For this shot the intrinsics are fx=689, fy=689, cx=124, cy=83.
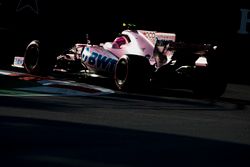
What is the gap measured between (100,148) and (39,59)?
26.7ft

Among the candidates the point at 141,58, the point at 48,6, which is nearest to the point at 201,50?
the point at 141,58

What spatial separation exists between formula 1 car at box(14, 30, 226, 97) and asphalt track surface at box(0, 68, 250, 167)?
3.86ft

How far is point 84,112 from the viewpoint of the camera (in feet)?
30.0

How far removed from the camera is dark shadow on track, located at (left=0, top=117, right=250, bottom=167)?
5895mm

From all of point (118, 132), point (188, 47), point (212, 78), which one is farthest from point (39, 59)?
point (118, 132)

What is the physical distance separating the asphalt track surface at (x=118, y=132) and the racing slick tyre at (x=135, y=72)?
3.68 feet

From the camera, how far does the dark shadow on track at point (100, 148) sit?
5895mm

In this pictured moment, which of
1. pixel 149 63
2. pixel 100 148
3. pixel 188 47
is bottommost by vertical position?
pixel 100 148

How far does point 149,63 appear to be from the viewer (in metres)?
12.9

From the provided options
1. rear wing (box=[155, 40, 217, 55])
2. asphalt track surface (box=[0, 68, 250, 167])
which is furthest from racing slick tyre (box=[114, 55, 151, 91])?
asphalt track surface (box=[0, 68, 250, 167])

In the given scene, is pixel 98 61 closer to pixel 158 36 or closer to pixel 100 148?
pixel 158 36

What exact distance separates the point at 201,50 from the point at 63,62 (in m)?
3.90

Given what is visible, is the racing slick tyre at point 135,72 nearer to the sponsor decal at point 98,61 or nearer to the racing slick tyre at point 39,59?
the sponsor decal at point 98,61

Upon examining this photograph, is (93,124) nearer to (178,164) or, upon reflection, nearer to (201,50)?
(178,164)
